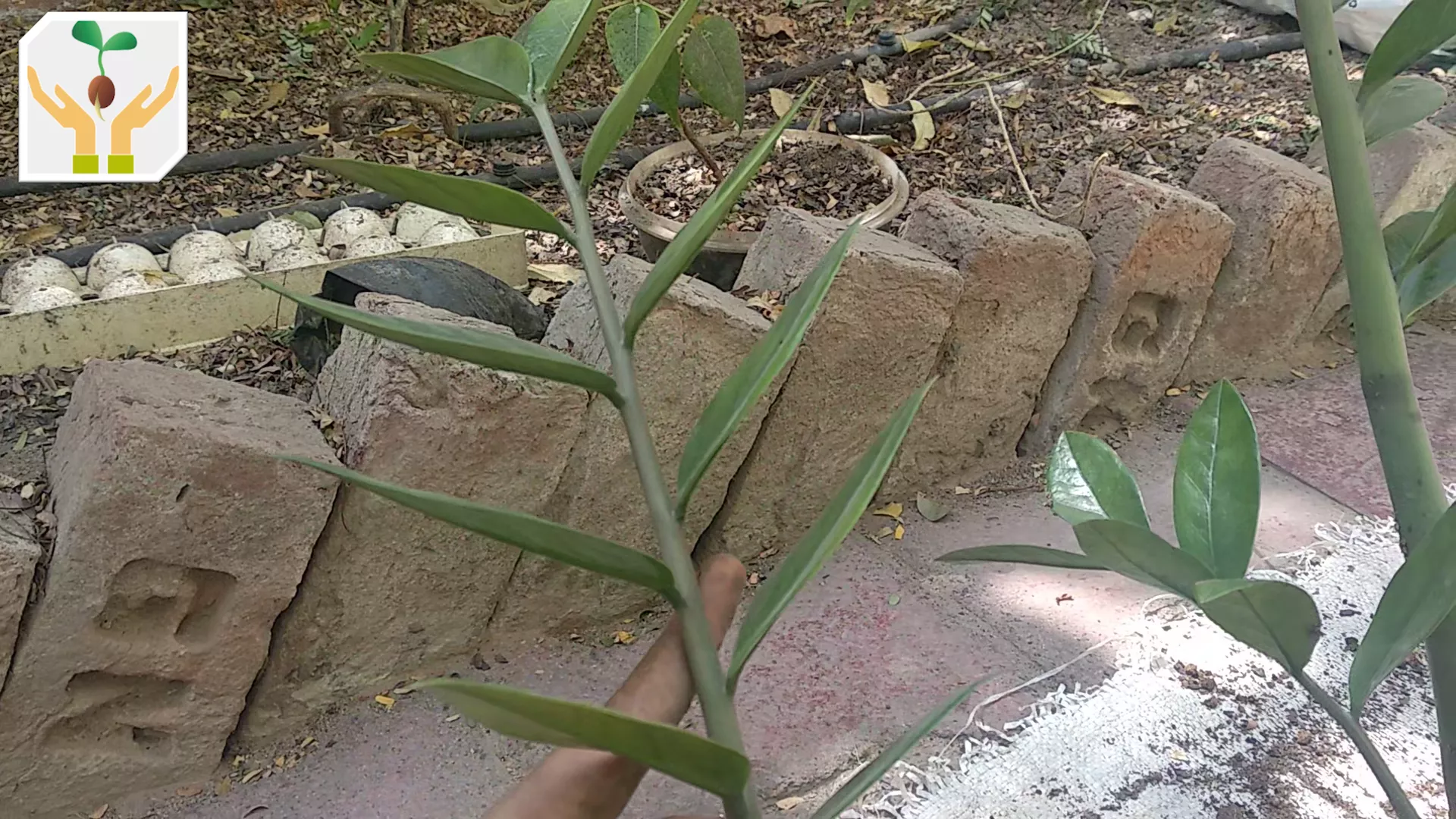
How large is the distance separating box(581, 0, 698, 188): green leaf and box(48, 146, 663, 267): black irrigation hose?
132 cm

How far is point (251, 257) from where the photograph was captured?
1754 millimetres

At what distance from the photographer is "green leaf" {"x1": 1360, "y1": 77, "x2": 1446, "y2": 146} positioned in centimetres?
42

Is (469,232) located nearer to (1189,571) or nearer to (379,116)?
(379,116)

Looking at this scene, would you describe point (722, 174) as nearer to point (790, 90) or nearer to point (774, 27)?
point (790, 90)

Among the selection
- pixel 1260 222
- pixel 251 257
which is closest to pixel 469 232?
pixel 251 257

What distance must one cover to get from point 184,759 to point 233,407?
41cm

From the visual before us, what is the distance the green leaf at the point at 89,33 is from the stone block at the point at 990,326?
131 cm

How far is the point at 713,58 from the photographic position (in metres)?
1.55

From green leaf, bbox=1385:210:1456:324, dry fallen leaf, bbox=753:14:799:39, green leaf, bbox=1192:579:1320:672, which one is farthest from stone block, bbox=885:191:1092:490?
dry fallen leaf, bbox=753:14:799:39

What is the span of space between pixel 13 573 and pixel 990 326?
1143 millimetres

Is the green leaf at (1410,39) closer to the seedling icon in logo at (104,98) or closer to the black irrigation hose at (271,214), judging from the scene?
the black irrigation hose at (271,214)

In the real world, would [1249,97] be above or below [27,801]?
above

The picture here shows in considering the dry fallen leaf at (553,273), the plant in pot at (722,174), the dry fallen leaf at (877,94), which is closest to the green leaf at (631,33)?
the plant in pot at (722,174)

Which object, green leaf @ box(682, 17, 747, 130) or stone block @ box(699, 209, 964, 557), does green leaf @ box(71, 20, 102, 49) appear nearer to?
green leaf @ box(682, 17, 747, 130)
